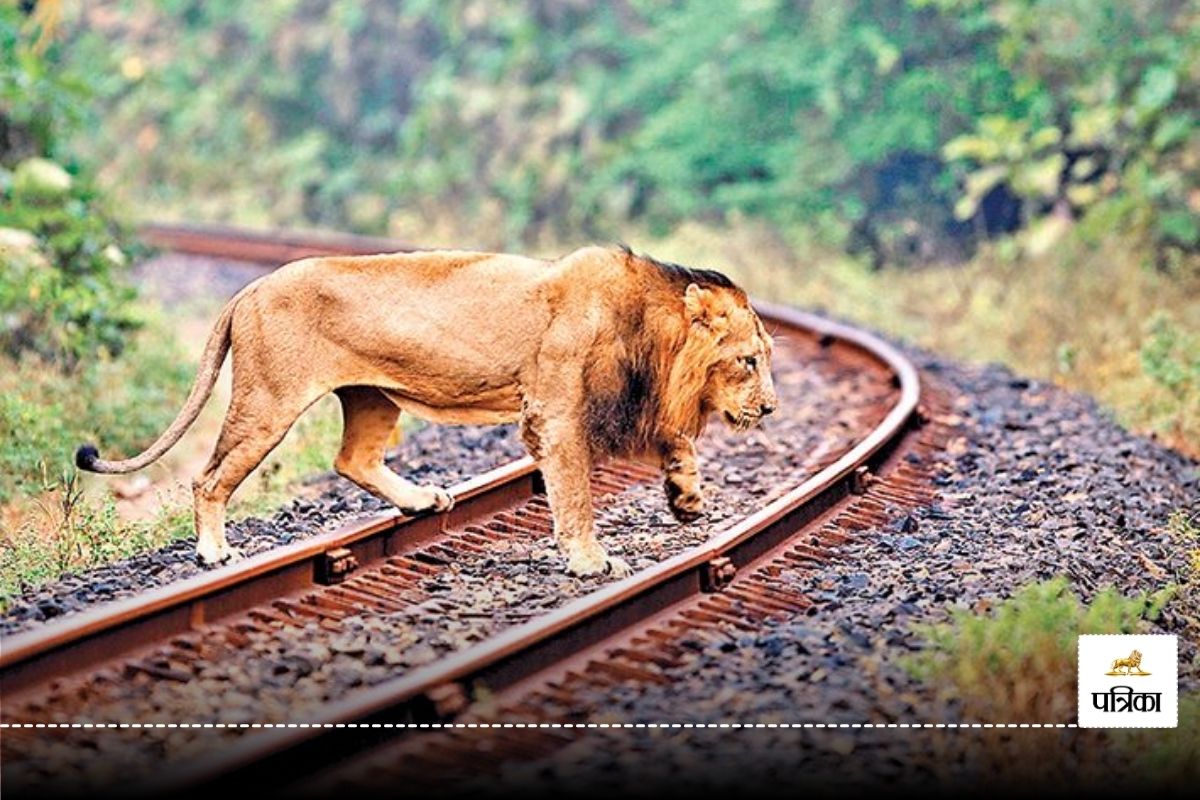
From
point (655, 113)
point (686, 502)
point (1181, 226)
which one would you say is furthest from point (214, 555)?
point (655, 113)

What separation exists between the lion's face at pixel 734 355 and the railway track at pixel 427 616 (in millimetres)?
500

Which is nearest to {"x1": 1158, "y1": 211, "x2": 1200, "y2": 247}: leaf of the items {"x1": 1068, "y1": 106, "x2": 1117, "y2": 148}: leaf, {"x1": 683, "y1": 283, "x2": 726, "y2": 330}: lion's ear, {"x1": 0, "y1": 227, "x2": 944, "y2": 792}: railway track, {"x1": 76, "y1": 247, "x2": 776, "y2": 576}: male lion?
{"x1": 1068, "y1": 106, "x2": 1117, "y2": 148}: leaf

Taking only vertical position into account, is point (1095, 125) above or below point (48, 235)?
above

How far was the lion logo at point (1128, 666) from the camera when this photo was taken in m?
5.99

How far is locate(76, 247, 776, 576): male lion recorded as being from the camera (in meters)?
7.35

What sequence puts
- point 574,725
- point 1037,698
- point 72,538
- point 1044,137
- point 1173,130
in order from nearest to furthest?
point 574,725 → point 1037,698 → point 72,538 → point 1173,130 → point 1044,137

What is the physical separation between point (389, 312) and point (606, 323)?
865 millimetres

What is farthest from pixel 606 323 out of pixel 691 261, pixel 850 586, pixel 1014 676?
pixel 691 261

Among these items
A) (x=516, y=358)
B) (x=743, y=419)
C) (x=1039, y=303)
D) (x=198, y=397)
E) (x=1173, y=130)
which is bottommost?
(x=743, y=419)

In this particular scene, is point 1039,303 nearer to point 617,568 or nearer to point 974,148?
point 974,148

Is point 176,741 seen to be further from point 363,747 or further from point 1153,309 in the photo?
point 1153,309

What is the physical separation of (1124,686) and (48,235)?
973 cm

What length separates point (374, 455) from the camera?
7.93 meters

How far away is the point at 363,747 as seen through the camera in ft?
Answer: 17.9
